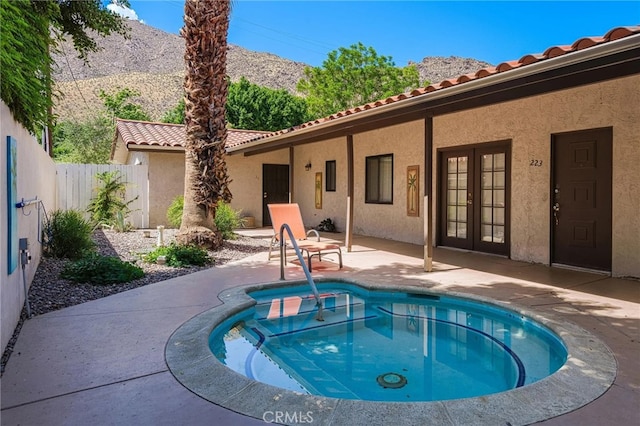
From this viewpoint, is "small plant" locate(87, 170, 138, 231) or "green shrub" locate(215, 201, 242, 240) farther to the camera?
"small plant" locate(87, 170, 138, 231)

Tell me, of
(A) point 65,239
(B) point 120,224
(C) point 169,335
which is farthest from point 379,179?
(C) point 169,335

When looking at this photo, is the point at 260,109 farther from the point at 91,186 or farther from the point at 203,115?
the point at 203,115

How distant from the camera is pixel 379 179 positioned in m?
12.5

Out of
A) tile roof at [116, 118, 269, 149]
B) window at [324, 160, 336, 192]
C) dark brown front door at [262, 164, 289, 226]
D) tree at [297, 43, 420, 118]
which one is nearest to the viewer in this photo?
tile roof at [116, 118, 269, 149]

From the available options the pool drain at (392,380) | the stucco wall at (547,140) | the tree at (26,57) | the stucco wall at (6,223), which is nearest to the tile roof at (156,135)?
the stucco wall at (6,223)

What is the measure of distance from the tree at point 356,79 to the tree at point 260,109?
226 centimetres

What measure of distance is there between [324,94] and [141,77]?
96.4 feet

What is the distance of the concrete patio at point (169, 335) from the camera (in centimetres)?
272

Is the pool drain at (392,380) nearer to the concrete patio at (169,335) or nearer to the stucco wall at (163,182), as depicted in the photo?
the concrete patio at (169,335)

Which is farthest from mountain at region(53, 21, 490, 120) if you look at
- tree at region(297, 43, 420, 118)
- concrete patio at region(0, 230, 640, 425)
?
concrete patio at region(0, 230, 640, 425)

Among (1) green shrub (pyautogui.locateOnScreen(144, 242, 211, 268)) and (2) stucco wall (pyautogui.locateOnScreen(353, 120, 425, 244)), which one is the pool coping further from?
(2) stucco wall (pyautogui.locateOnScreen(353, 120, 425, 244))

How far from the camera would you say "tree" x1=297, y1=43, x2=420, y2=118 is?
1342 inches

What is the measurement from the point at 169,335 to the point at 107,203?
10737mm

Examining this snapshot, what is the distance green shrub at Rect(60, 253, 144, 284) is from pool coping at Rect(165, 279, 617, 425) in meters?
3.11
